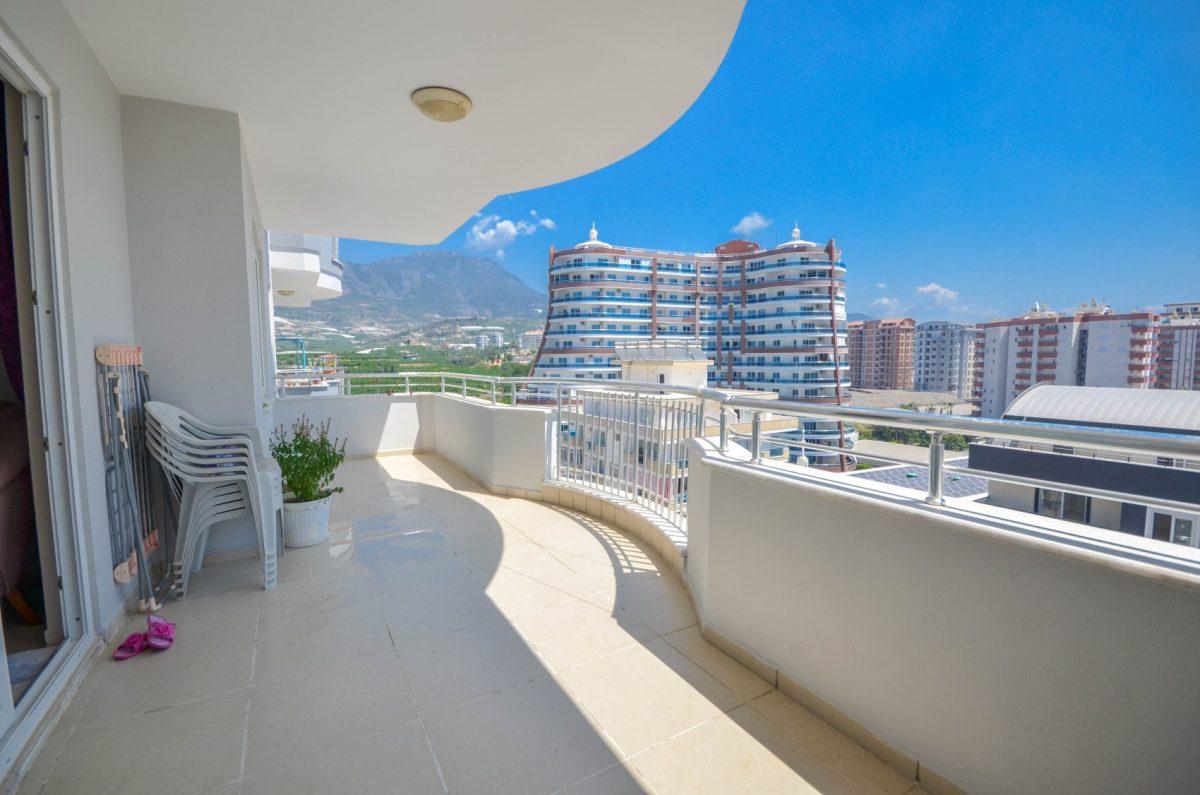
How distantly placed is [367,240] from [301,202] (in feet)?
4.80

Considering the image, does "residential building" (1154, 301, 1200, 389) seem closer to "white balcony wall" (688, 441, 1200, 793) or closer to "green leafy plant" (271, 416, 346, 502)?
"white balcony wall" (688, 441, 1200, 793)

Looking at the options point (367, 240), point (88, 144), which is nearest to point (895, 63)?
point (367, 240)

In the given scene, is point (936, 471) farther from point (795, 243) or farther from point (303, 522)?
point (795, 243)

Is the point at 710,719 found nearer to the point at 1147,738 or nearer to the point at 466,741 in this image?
the point at 466,741

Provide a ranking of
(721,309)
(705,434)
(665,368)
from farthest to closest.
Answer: (721,309)
(665,368)
(705,434)

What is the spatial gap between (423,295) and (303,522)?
2006 inches

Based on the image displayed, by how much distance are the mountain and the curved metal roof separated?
21.1 metres

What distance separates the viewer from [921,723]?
1.57 meters

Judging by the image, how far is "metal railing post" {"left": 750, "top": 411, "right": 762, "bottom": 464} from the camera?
2162 millimetres

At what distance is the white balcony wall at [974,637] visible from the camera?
3.77 ft

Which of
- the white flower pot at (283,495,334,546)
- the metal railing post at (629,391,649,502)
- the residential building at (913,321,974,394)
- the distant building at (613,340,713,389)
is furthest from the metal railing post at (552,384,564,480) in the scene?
the residential building at (913,321,974,394)

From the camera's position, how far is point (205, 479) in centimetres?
266

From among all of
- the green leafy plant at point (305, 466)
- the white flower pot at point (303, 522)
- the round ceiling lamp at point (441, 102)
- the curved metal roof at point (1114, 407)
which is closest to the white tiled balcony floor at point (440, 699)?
the white flower pot at point (303, 522)

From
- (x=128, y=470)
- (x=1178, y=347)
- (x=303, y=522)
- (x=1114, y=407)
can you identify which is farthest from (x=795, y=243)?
(x=128, y=470)
